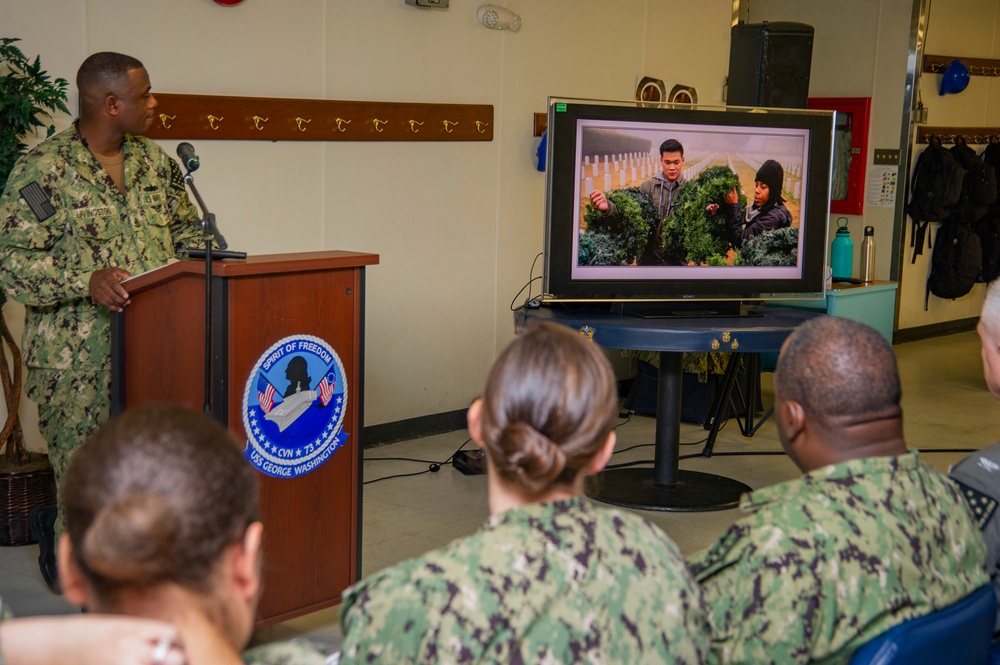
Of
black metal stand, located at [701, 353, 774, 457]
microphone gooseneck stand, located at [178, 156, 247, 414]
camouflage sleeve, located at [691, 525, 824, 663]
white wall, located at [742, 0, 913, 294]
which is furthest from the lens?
white wall, located at [742, 0, 913, 294]

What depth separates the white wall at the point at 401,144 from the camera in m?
4.17

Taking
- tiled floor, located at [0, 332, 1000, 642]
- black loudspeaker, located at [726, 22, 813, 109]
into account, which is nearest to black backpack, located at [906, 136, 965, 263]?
tiled floor, located at [0, 332, 1000, 642]

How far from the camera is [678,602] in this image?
4.25 feet

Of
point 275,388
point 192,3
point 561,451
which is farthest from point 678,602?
point 192,3

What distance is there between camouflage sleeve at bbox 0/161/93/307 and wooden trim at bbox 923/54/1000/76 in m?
7.09

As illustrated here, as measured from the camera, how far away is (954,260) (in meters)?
8.66

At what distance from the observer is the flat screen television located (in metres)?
3.97

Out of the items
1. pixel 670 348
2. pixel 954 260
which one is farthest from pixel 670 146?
pixel 954 260

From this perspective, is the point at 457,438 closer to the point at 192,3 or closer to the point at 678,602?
the point at 192,3

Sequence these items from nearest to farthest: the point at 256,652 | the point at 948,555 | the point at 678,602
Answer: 1. the point at 256,652
2. the point at 678,602
3. the point at 948,555

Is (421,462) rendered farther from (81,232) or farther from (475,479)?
(81,232)

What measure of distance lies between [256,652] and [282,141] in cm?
363

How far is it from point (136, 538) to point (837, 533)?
3.27 ft

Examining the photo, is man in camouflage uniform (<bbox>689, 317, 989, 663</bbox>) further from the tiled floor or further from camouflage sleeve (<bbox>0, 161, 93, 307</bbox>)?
camouflage sleeve (<bbox>0, 161, 93, 307</bbox>)
